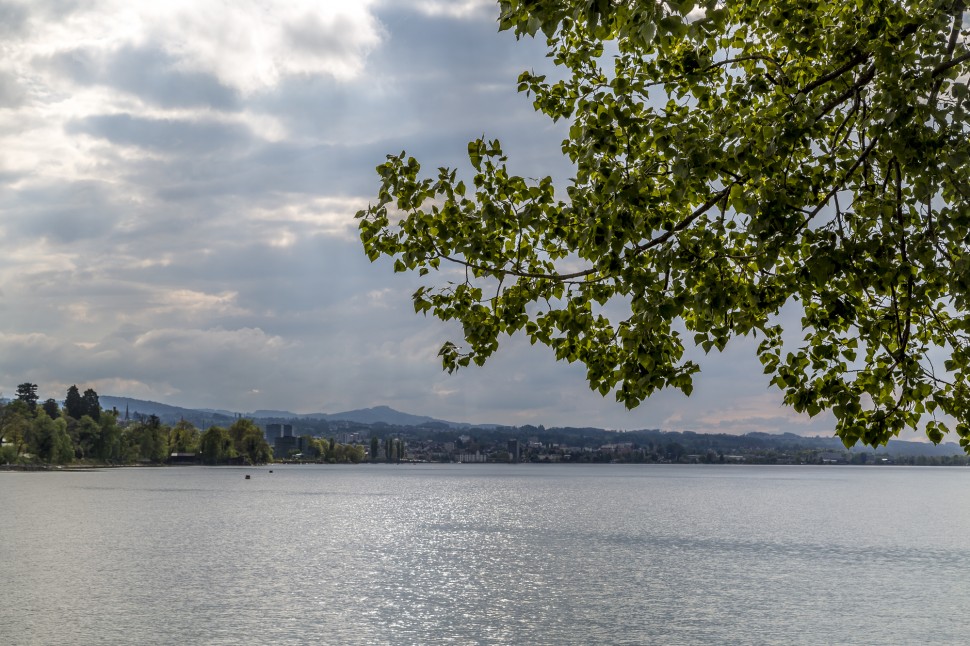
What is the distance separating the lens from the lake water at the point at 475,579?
47156 millimetres

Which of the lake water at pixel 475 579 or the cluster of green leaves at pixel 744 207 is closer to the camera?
the cluster of green leaves at pixel 744 207

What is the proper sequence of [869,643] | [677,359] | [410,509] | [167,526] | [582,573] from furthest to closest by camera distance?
[410,509]
[167,526]
[582,573]
[869,643]
[677,359]

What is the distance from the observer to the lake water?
1857 inches

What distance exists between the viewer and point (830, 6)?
13.6 m

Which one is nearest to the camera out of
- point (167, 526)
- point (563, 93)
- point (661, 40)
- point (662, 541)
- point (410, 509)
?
point (661, 40)

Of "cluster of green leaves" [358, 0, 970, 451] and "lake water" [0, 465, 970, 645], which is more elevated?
"cluster of green leaves" [358, 0, 970, 451]

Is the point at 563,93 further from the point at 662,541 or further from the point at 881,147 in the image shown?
the point at 662,541

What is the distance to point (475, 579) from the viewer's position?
63.5 metres

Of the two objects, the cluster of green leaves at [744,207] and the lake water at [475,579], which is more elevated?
the cluster of green leaves at [744,207]

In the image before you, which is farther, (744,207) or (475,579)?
(475,579)

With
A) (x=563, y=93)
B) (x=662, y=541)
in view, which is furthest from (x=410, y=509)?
(x=563, y=93)

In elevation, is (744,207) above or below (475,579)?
above

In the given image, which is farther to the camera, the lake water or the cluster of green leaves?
the lake water

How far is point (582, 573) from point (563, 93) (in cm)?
5751
